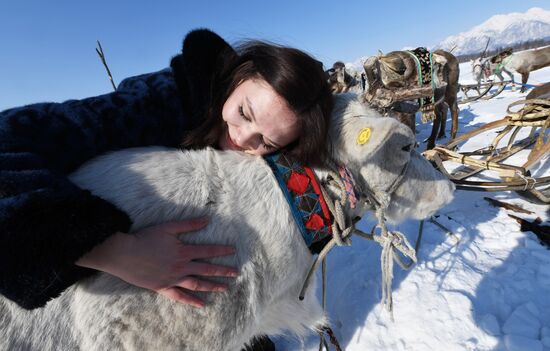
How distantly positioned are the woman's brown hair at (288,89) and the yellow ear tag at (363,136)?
15 centimetres

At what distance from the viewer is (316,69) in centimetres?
127

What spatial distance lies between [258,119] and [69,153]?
2.35 feet

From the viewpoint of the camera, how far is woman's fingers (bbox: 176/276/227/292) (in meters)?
0.97

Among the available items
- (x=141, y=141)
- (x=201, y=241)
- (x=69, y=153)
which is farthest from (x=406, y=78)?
(x=69, y=153)

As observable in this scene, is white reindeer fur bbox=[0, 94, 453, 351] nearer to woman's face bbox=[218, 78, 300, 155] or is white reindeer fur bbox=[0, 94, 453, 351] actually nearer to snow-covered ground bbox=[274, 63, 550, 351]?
woman's face bbox=[218, 78, 300, 155]

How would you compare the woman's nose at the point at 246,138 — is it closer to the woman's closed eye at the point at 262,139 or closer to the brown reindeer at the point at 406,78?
the woman's closed eye at the point at 262,139

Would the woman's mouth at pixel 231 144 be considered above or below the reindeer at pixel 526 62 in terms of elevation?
above

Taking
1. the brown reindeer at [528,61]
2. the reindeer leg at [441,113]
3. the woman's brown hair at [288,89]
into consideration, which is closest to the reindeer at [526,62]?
the brown reindeer at [528,61]

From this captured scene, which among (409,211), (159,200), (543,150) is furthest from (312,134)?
(543,150)

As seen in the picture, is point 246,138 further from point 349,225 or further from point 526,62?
point 526,62

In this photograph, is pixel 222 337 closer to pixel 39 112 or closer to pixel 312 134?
pixel 312 134

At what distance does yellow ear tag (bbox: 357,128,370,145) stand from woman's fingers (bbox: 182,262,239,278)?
0.68 metres

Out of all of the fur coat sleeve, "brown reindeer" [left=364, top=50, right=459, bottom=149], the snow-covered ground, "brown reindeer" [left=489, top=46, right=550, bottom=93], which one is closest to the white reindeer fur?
the fur coat sleeve

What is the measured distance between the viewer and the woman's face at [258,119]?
3.80ft
